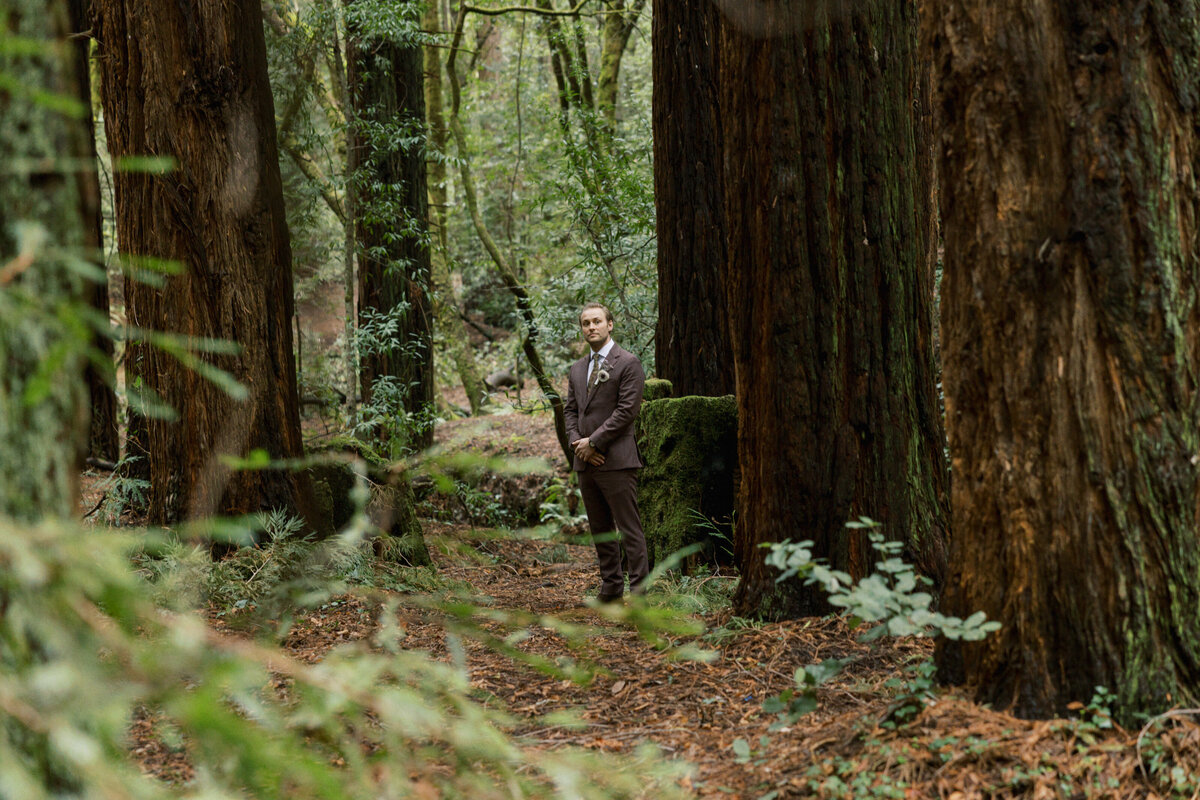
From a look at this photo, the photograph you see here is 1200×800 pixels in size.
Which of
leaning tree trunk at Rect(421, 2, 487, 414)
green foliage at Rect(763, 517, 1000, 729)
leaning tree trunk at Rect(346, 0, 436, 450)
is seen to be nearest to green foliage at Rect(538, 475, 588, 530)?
leaning tree trunk at Rect(346, 0, 436, 450)

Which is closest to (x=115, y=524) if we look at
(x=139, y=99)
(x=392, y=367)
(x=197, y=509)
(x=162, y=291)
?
(x=197, y=509)

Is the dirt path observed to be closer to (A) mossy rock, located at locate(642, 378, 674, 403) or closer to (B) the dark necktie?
(B) the dark necktie

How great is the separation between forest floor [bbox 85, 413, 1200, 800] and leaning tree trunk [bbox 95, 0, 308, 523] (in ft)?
4.46

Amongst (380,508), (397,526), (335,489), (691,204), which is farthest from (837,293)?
(335,489)

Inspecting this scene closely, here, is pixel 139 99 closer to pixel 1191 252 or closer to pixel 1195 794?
pixel 1191 252

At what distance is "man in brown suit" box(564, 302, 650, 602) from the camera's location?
7.41 meters

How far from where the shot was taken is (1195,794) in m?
2.87

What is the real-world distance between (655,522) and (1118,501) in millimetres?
5015

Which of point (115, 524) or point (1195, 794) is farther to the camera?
point (115, 524)

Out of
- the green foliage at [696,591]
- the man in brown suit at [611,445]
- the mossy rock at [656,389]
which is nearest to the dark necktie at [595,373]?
the man in brown suit at [611,445]

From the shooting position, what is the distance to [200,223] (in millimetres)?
6758

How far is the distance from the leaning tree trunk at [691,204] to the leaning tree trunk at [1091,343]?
515 cm

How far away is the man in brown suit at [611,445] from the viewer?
741 centimetres

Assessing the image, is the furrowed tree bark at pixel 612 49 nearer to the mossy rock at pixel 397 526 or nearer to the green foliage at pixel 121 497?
the mossy rock at pixel 397 526
